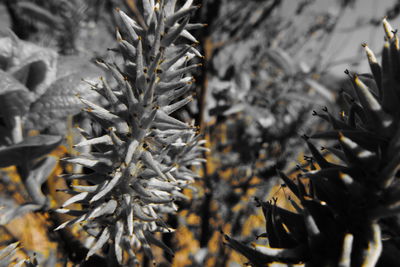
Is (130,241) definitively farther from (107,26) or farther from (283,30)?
(283,30)

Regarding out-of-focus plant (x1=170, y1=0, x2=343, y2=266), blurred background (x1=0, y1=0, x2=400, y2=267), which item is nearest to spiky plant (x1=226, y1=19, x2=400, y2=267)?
blurred background (x1=0, y1=0, x2=400, y2=267)

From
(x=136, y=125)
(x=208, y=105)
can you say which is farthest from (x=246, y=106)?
(x=136, y=125)

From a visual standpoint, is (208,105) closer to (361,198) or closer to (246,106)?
(246,106)

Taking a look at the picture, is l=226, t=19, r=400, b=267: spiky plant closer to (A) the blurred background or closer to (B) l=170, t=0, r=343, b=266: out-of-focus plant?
(A) the blurred background

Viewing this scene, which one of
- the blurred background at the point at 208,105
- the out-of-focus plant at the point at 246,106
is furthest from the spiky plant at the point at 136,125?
the out-of-focus plant at the point at 246,106

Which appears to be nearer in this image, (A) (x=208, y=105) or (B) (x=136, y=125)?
(B) (x=136, y=125)

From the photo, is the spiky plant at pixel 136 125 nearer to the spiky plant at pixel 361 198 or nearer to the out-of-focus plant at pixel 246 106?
the spiky plant at pixel 361 198

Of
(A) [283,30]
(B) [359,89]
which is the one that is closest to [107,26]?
(A) [283,30]
